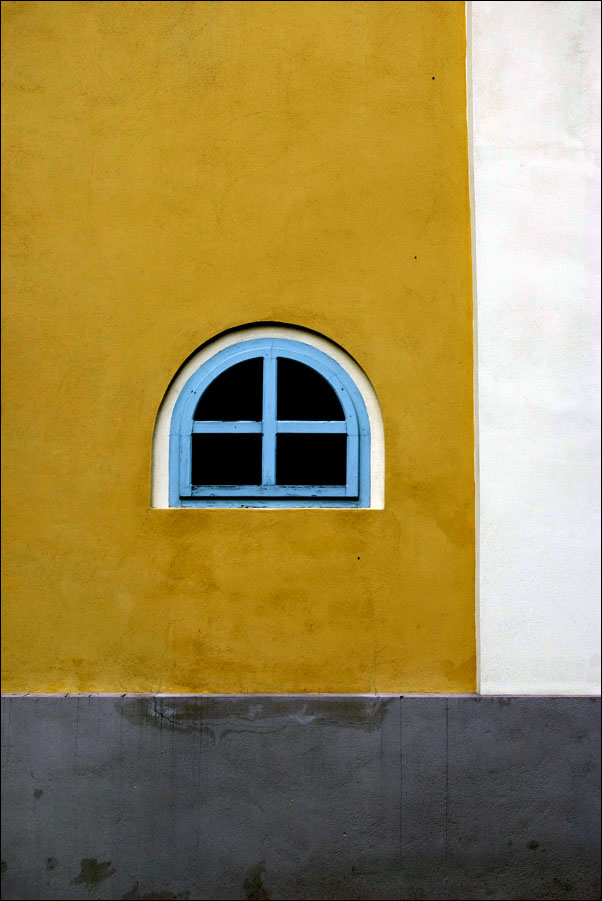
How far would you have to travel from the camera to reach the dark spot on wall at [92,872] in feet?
12.8

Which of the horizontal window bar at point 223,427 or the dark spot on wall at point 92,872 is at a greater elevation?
the horizontal window bar at point 223,427

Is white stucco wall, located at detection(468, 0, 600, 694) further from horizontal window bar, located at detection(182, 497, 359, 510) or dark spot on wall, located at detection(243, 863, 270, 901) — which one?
dark spot on wall, located at detection(243, 863, 270, 901)

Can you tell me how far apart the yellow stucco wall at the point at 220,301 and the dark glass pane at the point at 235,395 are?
234 millimetres

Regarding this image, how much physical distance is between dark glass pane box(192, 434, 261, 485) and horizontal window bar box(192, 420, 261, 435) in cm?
4

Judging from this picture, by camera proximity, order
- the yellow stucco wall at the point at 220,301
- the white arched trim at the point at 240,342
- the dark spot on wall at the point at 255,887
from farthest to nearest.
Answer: the white arched trim at the point at 240,342, the yellow stucco wall at the point at 220,301, the dark spot on wall at the point at 255,887

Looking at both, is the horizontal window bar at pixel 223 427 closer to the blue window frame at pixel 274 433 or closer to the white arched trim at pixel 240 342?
the blue window frame at pixel 274 433

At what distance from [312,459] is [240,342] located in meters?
0.73

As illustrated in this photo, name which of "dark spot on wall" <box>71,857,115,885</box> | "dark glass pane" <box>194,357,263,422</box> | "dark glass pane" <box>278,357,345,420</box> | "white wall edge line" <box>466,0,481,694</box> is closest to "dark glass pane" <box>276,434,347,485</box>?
"dark glass pane" <box>278,357,345,420</box>

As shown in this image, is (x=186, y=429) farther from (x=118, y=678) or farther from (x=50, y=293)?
(x=118, y=678)

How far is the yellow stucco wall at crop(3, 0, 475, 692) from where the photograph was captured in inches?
159

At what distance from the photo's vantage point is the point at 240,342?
4176 mm

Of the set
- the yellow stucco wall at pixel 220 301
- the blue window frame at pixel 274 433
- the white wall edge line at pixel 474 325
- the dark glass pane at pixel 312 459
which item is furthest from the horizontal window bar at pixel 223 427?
the white wall edge line at pixel 474 325

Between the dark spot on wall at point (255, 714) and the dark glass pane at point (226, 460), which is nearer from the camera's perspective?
the dark spot on wall at point (255, 714)

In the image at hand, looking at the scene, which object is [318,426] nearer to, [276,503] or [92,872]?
[276,503]
